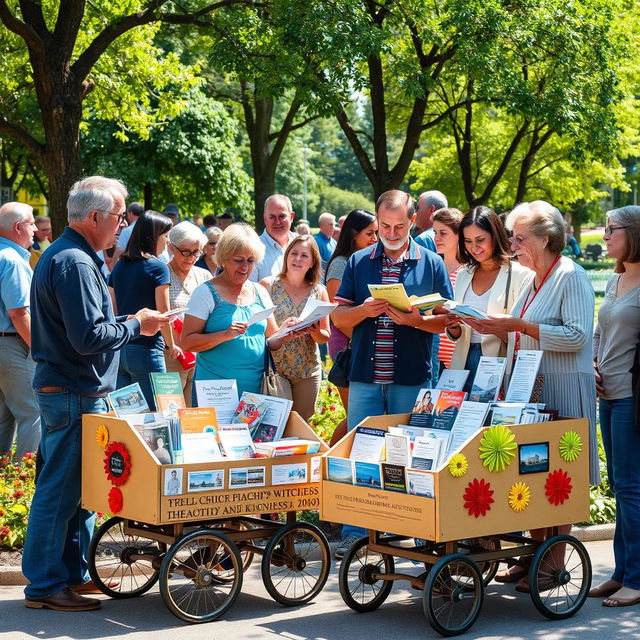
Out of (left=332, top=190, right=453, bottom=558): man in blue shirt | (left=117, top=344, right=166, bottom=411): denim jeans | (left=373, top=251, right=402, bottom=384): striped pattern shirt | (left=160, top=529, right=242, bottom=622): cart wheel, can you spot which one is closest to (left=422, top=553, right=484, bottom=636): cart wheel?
(left=160, top=529, right=242, bottom=622): cart wheel

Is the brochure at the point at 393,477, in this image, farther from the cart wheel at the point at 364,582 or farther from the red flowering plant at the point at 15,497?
the red flowering plant at the point at 15,497

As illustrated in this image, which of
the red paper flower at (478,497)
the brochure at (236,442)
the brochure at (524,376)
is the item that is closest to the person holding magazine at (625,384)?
the brochure at (524,376)

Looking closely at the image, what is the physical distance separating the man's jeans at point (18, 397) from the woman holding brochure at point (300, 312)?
222 centimetres

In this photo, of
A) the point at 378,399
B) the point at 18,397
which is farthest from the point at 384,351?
the point at 18,397

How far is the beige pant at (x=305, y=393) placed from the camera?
7730 millimetres

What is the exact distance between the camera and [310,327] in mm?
7336

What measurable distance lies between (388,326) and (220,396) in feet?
4.06

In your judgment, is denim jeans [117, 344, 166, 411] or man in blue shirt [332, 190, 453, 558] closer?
man in blue shirt [332, 190, 453, 558]

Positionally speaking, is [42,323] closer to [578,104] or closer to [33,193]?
[578,104]

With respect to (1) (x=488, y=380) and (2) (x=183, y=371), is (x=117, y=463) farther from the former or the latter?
(2) (x=183, y=371)

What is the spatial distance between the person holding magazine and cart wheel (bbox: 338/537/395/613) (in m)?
1.29

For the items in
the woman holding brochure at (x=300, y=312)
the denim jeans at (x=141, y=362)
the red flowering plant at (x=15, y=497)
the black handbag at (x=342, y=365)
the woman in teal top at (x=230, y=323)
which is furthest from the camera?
the denim jeans at (x=141, y=362)

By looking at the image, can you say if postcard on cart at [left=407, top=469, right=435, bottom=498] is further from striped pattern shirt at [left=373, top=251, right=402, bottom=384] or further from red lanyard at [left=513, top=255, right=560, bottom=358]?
striped pattern shirt at [left=373, top=251, right=402, bottom=384]

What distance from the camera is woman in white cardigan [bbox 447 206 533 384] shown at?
274 inches
